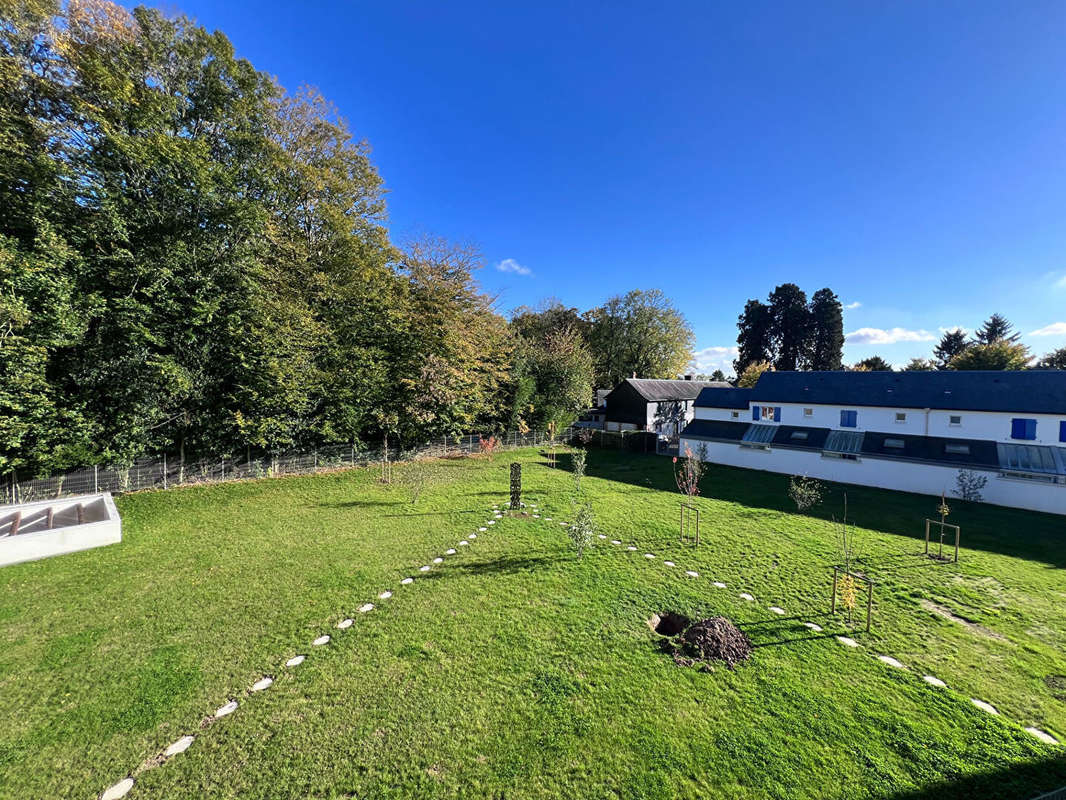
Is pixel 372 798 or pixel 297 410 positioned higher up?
pixel 297 410

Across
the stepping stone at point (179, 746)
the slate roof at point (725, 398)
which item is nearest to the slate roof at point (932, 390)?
the slate roof at point (725, 398)

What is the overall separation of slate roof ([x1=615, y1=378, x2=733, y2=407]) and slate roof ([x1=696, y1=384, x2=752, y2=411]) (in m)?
5.45

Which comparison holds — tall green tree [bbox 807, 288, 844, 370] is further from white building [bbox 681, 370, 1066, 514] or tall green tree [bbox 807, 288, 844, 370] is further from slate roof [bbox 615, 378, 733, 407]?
white building [bbox 681, 370, 1066, 514]

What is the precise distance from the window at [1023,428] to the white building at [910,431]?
24 millimetres

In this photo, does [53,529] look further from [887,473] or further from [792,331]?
[792,331]

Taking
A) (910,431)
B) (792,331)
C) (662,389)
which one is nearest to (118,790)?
(910,431)

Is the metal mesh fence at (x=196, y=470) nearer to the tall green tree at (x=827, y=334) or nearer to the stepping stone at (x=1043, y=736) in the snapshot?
the stepping stone at (x=1043, y=736)

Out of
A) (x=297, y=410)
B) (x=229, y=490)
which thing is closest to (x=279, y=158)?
(x=297, y=410)

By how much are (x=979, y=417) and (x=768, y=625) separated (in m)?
16.3

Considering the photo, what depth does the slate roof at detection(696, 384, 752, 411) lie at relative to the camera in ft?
70.0

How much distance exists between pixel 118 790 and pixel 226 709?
0.93 metres

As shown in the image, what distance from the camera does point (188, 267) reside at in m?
12.6

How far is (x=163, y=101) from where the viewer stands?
1218 centimetres

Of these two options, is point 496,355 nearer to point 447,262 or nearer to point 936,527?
point 447,262
